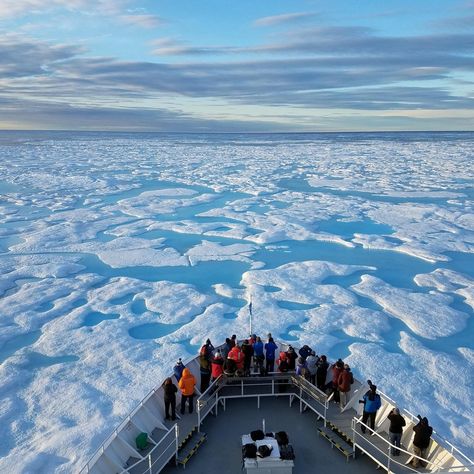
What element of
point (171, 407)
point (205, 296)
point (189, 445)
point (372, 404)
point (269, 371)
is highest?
point (372, 404)

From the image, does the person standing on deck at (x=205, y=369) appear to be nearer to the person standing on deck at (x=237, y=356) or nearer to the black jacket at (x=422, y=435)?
the person standing on deck at (x=237, y=356)

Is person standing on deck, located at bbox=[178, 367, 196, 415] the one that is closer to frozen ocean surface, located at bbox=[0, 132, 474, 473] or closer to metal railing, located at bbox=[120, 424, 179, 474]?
metal railing, located at bbox=[120, 424, 179, 474]

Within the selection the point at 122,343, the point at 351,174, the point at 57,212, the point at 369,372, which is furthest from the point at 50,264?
the point at 351,174

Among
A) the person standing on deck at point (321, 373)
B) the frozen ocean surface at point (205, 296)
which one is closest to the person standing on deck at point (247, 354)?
the person standing on deck at point (321, 373)

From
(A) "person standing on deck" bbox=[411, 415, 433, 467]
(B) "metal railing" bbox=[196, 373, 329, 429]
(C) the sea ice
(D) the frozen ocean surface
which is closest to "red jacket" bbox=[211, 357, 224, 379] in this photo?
(B) "metal railing" bbox=[196, 373, 329, 429]

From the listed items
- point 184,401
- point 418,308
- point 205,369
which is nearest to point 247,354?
point 205,369

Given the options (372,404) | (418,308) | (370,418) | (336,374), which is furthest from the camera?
(418,308)

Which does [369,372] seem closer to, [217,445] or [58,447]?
[217,445]

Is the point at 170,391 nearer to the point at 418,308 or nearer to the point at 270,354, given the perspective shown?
the point at 270,354
